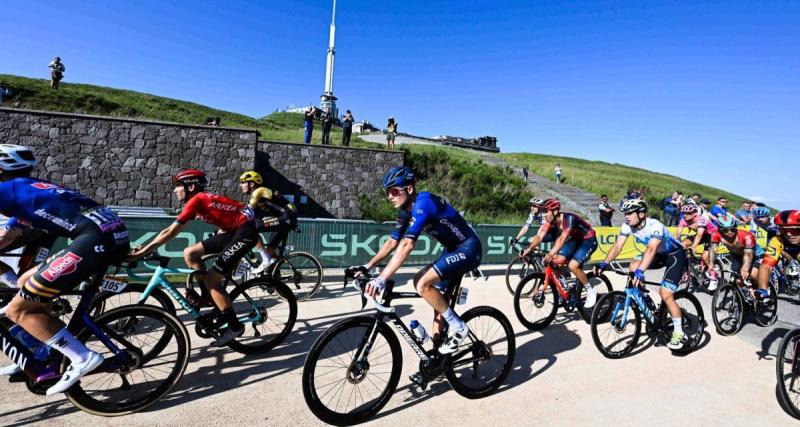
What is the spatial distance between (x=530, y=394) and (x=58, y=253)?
14.5 ft

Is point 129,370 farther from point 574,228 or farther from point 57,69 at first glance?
point 57,69

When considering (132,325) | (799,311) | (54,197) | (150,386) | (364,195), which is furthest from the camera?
(364,195)

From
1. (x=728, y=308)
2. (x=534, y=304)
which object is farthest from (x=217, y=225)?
(x=728, y=308)

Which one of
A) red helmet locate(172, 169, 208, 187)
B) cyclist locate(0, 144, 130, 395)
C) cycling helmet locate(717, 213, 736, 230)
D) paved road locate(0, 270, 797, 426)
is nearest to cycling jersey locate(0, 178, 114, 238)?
cyclist locate(0, 144, 130, 395)

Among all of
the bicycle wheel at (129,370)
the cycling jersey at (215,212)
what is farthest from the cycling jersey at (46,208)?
the cycling jersey at (215,212)

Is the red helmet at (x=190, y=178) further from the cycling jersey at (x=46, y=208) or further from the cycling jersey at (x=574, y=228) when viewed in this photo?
the cycling jersey at (x=574, y=228)

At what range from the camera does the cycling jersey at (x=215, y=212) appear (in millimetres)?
4438

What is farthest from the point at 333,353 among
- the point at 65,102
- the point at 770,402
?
the point at 65,102

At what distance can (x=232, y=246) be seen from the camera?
472 cm

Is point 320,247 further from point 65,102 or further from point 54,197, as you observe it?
point 65,102

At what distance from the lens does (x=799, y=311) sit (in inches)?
336

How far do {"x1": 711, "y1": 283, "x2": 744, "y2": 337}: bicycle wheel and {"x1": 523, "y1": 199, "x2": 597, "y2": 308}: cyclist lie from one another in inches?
69.6

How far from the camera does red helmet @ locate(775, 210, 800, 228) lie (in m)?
4.80

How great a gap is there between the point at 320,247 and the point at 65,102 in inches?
694
